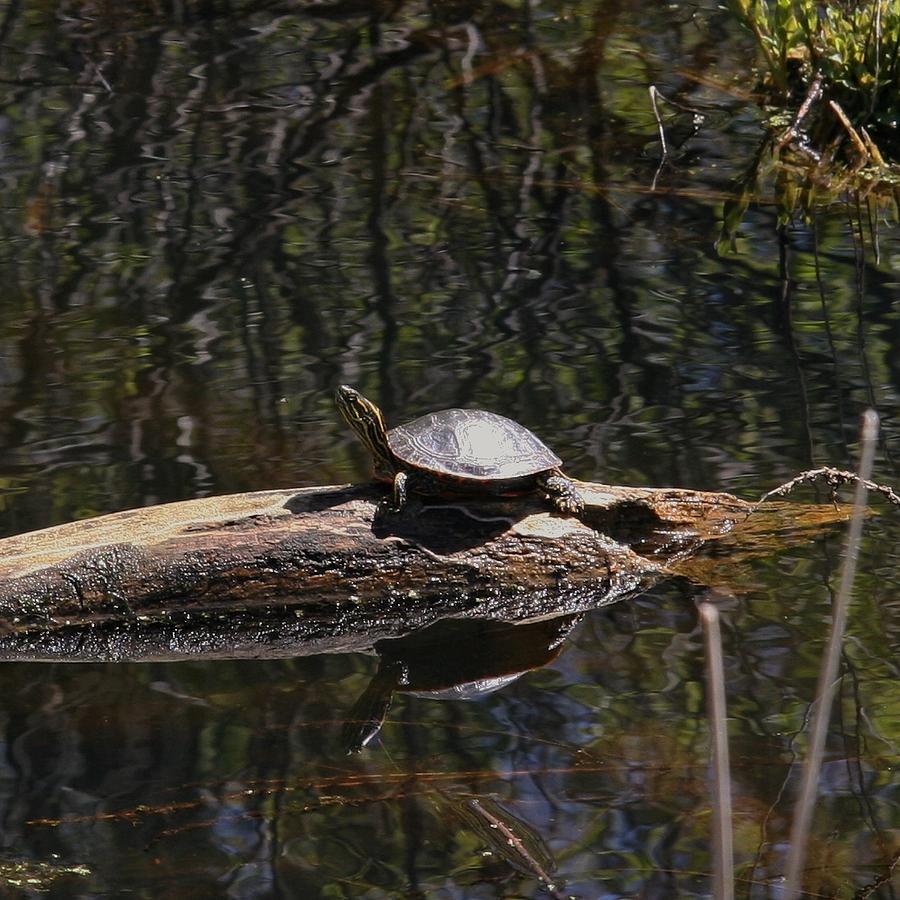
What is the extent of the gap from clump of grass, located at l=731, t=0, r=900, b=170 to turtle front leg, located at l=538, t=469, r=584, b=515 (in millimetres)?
4844

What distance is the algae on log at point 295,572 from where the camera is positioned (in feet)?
15.6

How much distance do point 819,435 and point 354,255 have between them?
3265mm

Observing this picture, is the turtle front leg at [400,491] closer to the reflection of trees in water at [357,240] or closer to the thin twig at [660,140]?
the reflection of trees in water at [357,240]

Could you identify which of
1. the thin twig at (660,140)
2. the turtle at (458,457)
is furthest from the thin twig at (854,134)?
the turtle at (458,457)

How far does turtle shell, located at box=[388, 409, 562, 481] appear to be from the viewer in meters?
4.77

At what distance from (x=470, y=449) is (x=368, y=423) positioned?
1.15 feet

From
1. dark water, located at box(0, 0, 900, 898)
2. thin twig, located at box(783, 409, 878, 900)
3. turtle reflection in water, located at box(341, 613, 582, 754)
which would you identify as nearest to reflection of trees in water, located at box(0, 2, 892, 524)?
dark water, located at box(0, 0, 900, 898)

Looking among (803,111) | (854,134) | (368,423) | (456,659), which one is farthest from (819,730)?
(803,111)

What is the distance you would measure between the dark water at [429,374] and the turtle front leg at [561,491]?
1.22ft

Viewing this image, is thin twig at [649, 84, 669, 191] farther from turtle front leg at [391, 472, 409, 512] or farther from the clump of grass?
turtle front leg at [391, 472, 409, 512]

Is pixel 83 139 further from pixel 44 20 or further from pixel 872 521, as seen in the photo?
pixel 872 521

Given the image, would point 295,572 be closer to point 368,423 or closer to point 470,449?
point 368,423

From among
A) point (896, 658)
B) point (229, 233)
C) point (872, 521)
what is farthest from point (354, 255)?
point (896, 658)

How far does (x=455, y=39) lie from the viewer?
12398 mm
